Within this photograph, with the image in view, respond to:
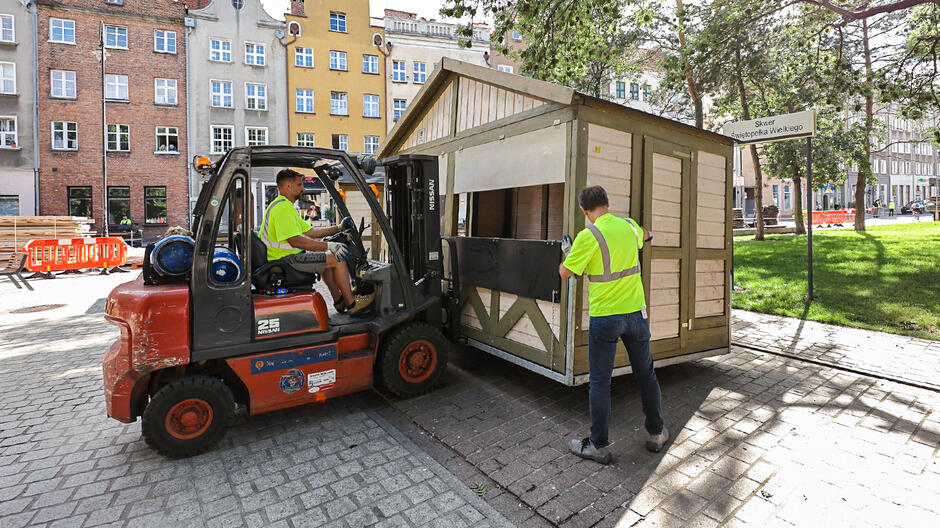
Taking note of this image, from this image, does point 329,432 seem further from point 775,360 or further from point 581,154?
point 775,360

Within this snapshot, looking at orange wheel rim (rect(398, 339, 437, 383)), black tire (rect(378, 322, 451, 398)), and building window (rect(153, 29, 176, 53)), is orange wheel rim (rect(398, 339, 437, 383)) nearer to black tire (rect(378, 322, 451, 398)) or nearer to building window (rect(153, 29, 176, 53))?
black tire (rect(378, 322, 451, 398))

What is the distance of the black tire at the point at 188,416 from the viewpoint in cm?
370

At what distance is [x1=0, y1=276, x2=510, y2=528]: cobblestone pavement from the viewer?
10.2 feet

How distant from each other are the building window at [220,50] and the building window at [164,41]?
6.46 ft

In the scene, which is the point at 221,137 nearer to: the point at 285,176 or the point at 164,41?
the point at 164,41

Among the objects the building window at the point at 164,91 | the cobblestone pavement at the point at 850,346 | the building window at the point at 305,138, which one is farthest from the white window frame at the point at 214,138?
the cobblestone pavement at the point at 850,346

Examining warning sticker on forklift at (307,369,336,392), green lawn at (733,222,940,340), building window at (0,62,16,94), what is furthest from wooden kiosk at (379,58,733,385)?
building window at (0,62,16,94)

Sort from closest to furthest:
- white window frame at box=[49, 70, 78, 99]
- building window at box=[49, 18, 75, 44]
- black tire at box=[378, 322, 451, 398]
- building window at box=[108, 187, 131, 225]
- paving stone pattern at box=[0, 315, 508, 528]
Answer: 1. paving stone pattern at box=[0, 315, 508, 528]
2. black tire at box=[378, 322, 451, 398]
3. white window frame at box=[49, 70, 78, 99]
4. building window at box=[49, 18, 75, 44]
5. building window at box=[108, 187, 131, 225]

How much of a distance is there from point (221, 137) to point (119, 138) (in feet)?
17.1

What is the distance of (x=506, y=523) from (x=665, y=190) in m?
3.71

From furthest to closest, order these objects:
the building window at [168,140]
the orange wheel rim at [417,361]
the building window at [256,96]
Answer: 1. the building window at [256,96]
2. the building window at [168,140]
3. the orange wheel rim at [417,361]

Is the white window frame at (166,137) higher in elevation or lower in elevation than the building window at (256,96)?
lower

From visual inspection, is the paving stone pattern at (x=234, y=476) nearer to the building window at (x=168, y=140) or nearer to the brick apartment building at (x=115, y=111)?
the brick apartment building at (x=115, y=111)

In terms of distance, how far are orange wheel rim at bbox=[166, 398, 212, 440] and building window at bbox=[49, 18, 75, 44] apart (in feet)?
110
